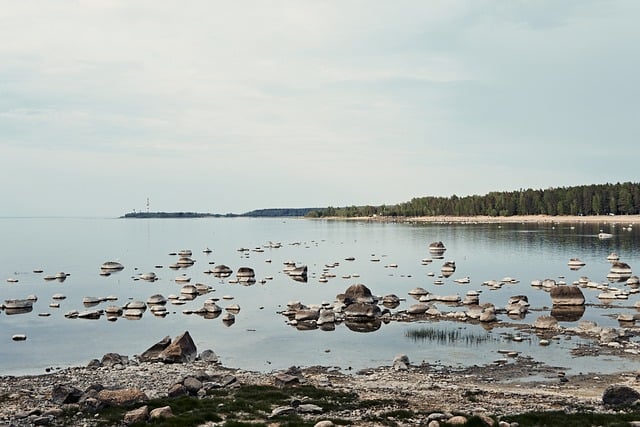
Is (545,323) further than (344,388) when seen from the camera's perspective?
Yes

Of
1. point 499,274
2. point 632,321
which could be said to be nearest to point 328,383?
point 632,321

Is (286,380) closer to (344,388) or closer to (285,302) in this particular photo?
(344,388)

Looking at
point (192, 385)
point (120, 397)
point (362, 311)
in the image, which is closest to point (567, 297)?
point (362, 311)

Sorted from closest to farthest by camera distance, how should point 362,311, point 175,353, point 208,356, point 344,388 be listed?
point 344,388, point 175,353, point 208,356, point 362,311

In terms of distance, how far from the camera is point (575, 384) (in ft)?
91.8

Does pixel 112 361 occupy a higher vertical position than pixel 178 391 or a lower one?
lower

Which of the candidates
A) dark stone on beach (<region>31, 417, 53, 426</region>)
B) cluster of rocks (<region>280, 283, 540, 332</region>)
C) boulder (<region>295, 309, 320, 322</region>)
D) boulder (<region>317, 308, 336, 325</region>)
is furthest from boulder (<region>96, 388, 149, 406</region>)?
boulder (<region>295, 309, 320, 322</region>)

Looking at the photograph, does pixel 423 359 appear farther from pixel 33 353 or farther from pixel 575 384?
pixel 33 353

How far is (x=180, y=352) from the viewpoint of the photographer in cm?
3491

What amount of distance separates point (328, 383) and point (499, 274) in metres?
57.8

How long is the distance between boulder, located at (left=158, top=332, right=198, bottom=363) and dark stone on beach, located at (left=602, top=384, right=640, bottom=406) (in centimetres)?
2309

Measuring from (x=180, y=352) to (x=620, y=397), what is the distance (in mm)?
23782

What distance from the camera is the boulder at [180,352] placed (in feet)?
113

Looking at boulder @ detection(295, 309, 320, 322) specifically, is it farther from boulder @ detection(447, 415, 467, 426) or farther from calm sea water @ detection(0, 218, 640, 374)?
boulder @ detection(447, 415, 467, 426)
